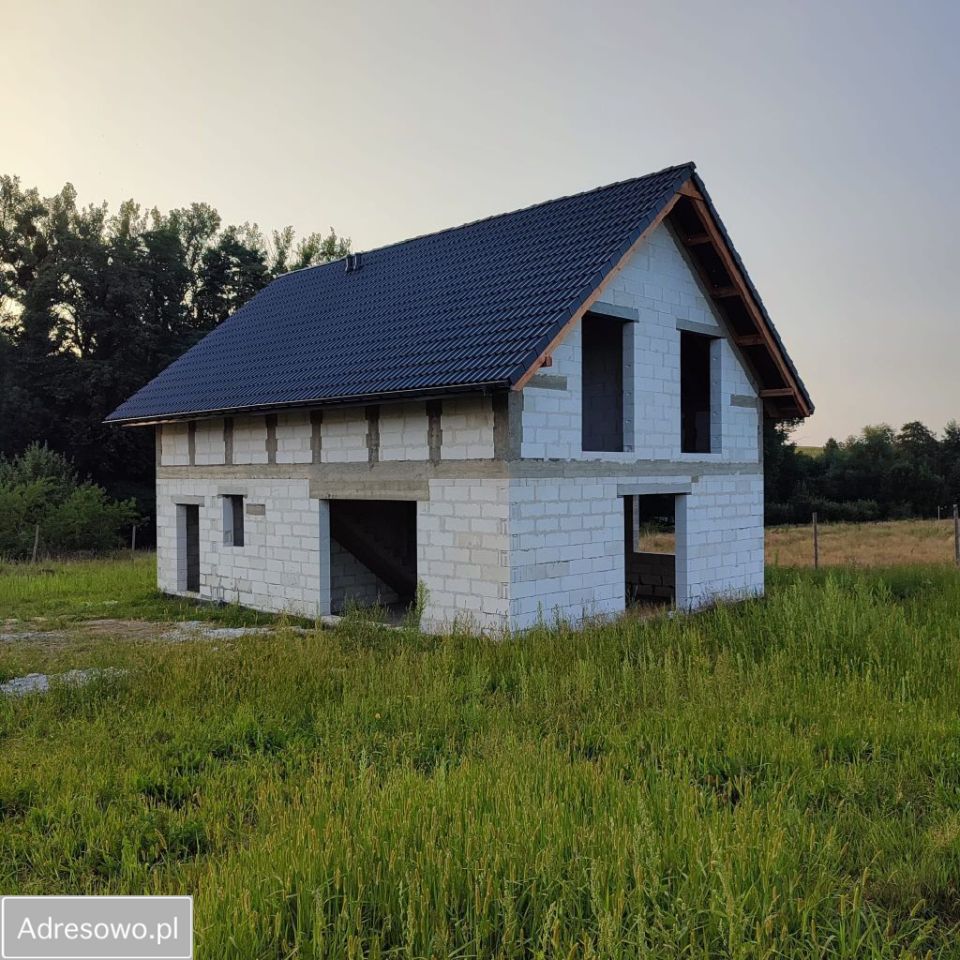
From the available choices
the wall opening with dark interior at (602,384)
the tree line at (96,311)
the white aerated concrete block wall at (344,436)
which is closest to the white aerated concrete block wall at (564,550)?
the wall opening with dark interior at (602,384)

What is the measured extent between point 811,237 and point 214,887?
19337 millimetres

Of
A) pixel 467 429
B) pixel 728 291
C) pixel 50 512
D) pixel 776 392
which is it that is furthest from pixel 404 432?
pixel 50 512

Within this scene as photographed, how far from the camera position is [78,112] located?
1738 cm

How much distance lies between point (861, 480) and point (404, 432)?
49.8 m

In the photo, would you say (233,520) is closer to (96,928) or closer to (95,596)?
Result: (95,596)

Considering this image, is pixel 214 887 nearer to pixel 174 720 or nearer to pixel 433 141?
pixel 174 720

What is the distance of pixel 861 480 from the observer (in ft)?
178

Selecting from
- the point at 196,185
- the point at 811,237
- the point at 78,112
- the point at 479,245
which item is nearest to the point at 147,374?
the point at 196,185

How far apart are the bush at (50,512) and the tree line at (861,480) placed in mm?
36811

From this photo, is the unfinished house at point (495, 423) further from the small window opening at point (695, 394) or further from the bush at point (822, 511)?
the bush at point (822, 511)

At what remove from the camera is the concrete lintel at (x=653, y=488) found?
1215 centimetres

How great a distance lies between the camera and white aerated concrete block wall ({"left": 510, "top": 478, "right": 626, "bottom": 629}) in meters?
10.5

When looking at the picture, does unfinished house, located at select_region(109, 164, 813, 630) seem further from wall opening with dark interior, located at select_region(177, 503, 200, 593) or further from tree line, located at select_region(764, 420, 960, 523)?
tree line, located at select_region(764, 420, 960, 523)

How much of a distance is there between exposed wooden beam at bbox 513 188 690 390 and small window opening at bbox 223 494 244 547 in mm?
7549
